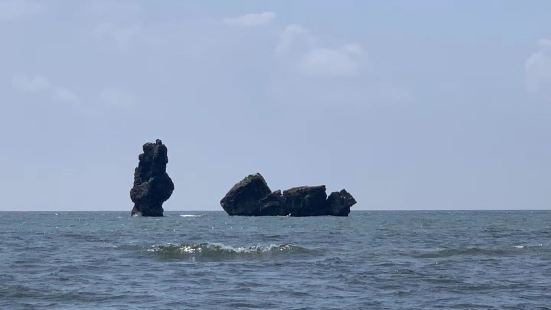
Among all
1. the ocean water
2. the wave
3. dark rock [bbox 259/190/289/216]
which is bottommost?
the ocean water

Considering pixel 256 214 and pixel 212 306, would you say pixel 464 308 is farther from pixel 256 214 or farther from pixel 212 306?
pixel 256 214

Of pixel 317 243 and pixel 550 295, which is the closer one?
pixel 550 295

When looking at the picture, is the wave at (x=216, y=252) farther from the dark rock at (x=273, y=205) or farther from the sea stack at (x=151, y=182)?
the dark rock at (x=273, y=205)

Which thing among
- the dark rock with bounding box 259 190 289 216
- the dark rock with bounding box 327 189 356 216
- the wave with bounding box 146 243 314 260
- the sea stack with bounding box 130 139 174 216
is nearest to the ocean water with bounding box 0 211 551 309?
the wave with bounding box 146 243 314 260

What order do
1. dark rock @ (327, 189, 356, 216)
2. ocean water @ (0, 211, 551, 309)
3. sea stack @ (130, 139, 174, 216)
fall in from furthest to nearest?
1. dark rock @ (327, 189, 356, 216)
2. sea stack @ (130, 139, 174, 216)
3. ocean water @ (0, 211, 551, 309)

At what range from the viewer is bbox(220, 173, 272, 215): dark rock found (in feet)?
487

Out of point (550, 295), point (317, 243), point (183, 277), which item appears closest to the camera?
point (550, 295)

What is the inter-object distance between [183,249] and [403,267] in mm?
13361

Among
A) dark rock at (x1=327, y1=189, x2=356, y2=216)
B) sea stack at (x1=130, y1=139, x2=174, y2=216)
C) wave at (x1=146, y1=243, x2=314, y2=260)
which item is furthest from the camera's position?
dark rock at (x1=327, y1=189, x2=356, y2=216)

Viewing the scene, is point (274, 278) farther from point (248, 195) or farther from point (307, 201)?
point (248, 195)

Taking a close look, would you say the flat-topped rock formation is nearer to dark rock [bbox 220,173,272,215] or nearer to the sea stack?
dark rock [bbox 220,173,272,215]

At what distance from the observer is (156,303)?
2412 cm

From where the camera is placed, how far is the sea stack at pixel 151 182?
472 ft

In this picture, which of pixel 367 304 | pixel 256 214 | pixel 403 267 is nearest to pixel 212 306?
pixel 367 304
